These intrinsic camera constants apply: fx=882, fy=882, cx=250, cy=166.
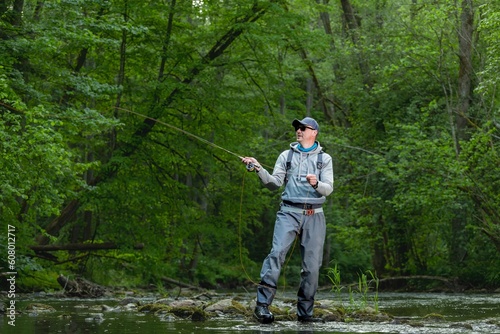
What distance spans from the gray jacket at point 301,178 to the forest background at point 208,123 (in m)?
6.23

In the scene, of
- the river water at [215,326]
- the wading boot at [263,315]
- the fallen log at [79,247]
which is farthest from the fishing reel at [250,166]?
the fallen log at [79,247]

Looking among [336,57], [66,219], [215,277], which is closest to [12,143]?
[66,219]

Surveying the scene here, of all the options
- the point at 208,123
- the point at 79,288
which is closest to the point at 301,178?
the point at 79,288

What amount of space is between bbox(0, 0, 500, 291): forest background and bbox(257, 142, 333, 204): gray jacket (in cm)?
623

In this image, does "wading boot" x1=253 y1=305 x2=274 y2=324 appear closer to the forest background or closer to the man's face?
the man's face

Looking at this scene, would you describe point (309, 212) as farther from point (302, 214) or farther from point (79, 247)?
point (79, 247)

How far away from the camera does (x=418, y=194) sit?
69.3ft

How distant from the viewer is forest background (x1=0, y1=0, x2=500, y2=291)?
1633 cm

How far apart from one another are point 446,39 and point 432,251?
7.47m

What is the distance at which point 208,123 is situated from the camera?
68.2ft

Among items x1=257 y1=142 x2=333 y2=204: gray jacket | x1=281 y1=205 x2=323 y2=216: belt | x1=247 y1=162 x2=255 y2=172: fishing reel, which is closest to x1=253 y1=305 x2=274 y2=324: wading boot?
x1=281 y1=205 x2=323 y2=216: belt

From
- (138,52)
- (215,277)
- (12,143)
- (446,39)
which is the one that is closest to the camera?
(12,143)

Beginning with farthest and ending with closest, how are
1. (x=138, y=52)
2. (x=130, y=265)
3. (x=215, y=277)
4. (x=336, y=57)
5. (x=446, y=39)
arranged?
(x=215, y=277)
(x=336, y=57)
(x=446, y=39)
(x=130, y=265)
(x=138, y=52)

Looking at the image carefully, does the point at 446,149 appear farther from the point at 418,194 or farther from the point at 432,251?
the point at 432,251
